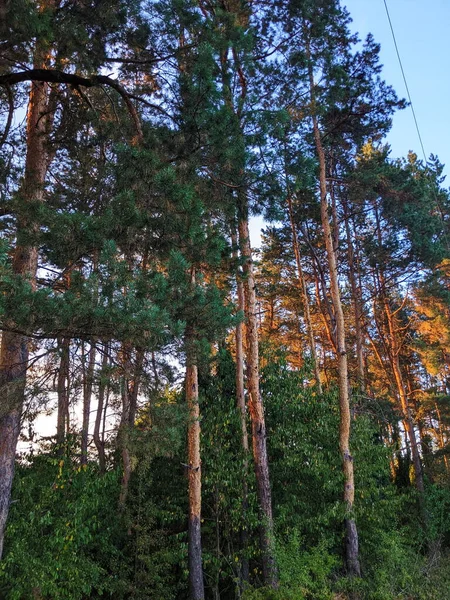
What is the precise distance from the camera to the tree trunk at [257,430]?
23.0 feet

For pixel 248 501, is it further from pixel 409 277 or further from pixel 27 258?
pixel 409 277

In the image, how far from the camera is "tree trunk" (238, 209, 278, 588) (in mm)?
7004

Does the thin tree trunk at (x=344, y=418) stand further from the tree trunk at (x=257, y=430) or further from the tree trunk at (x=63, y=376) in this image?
the tree trunk at (x=63, y=376)

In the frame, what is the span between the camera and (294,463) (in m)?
8.48

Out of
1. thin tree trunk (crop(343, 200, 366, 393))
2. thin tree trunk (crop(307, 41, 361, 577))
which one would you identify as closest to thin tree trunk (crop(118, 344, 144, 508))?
thin tree trunk (crop(307, 41, 361, 577))

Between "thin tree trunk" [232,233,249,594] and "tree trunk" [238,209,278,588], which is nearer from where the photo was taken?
"tree trunk" [238,209,278,588]

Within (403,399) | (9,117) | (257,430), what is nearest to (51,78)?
(9,117)

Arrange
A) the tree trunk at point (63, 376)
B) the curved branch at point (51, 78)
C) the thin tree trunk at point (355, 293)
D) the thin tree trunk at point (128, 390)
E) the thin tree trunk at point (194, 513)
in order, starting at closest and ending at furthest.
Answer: the tree trunk at point (63, 376)
the thin tree trunk at point (128, 390)
the curved branch at point (51, 78)
the thin tree trunk at point (194, 513)
the thin tree trunk at point (355, 293)

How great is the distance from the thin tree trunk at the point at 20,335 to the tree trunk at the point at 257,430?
2.87 meters

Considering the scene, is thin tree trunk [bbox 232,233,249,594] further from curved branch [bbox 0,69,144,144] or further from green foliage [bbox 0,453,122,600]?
curved branch [bbox 0,69,144,144]

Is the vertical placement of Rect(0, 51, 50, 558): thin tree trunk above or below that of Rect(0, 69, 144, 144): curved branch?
below

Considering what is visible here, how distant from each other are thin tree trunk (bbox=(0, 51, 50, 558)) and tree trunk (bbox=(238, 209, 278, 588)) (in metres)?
2.87

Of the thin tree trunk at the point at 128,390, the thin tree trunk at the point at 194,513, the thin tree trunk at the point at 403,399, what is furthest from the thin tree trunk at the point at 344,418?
the thin tree trunk at the point at 128,390

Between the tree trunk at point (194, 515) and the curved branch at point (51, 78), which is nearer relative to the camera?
the curved branch at point (51, 78)
